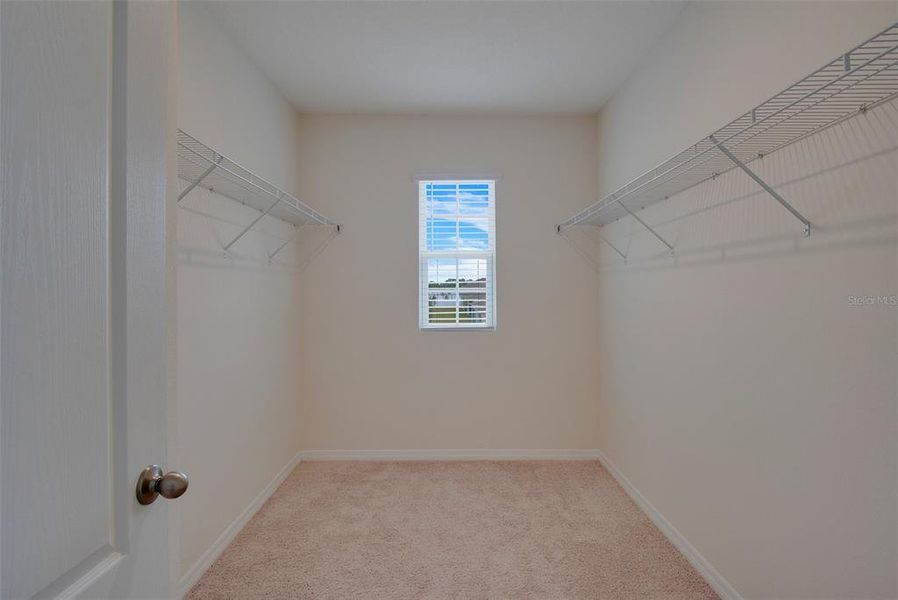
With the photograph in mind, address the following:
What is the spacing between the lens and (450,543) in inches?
91.5

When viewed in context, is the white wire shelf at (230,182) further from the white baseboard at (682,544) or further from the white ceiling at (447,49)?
the white baseboard at (682,544)

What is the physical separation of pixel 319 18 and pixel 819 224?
2288 millimetres

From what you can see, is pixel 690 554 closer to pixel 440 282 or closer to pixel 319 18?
pixel 440 282

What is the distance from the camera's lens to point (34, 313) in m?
0.54

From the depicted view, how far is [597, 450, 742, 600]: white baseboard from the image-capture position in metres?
1.89

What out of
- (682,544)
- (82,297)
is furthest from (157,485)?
(682,544)

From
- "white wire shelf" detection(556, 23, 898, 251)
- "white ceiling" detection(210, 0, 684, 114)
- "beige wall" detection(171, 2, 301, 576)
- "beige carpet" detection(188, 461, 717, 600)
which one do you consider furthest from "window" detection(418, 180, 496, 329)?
"white wire shelf" detection(556, 23, 898, 251)

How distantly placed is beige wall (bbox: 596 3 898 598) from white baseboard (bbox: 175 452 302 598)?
2091 mm

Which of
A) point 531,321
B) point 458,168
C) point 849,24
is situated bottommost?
point 531,321

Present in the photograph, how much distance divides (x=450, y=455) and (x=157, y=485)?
2.96 metres

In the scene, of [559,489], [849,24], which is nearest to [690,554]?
[559,489]

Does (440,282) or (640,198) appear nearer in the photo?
(640,198)

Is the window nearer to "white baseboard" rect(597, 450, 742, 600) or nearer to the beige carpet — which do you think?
the beige carpet

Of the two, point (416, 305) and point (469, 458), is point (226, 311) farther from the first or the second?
point (469, 458)
